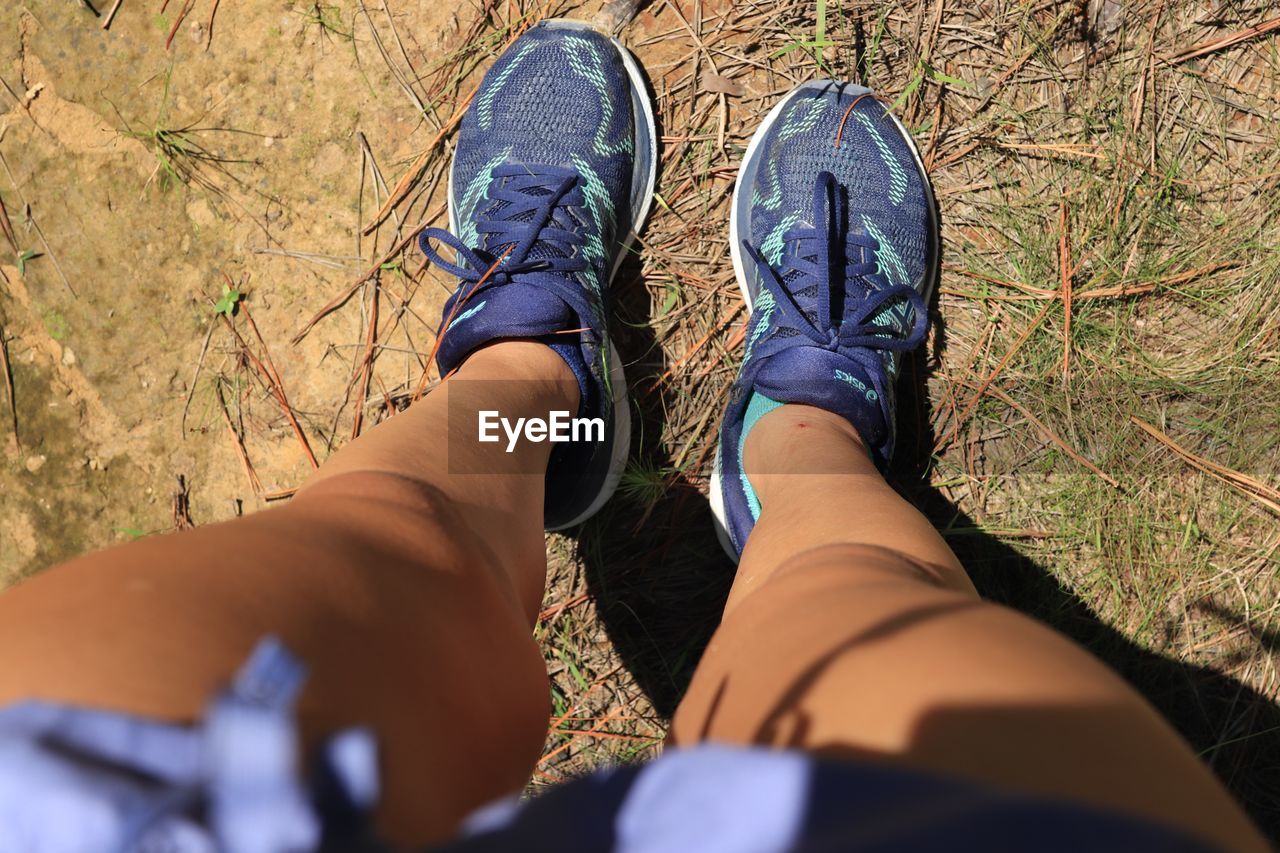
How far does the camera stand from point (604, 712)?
65.4 inches

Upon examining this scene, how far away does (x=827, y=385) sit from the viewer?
1.51 meters

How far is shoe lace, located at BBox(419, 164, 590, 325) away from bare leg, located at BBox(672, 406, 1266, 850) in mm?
870

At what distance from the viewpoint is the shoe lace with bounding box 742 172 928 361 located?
1.56 m

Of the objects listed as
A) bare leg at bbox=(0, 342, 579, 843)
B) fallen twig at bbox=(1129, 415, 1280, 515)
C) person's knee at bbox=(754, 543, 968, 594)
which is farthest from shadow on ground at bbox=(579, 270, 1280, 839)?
person's knee at bbox=(754, 543, 968, 594)

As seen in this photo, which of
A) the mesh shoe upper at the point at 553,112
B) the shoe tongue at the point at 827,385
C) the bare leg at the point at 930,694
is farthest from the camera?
the mesh shoe upper at the point at 553,112

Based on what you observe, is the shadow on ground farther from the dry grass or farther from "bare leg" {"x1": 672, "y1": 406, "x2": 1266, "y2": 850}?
"bare leg" {"x1": 672, "y1": 406, "x2": 1266, "y2": 850}

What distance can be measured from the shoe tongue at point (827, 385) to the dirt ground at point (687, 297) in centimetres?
16

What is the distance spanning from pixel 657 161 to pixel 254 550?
1243 mm

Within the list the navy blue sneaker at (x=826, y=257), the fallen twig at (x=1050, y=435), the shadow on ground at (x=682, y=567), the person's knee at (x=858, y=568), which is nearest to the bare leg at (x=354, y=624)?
the person's knee at (x=858, y=568)

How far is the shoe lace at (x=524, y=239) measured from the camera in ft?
5.24

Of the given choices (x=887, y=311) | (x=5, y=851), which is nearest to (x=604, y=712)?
(x=887, y=311)

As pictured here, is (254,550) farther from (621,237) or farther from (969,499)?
(969,499)

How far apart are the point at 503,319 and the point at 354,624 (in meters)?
0.88

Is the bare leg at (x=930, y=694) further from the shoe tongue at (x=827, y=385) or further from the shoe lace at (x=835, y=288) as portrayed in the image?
the shoe lace at (x=835, y=288)
